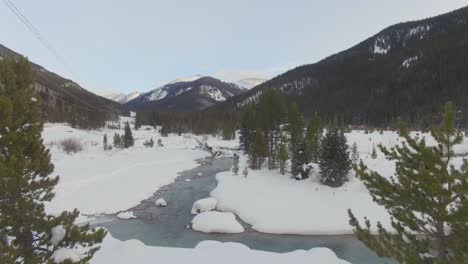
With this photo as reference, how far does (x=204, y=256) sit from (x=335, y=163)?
18.9 metres

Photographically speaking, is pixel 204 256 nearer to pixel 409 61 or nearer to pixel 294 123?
pixel 294 123

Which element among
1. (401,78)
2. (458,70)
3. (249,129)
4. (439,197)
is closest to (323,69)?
(401,78)

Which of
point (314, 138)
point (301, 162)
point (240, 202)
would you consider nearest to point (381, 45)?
point (314, 138)

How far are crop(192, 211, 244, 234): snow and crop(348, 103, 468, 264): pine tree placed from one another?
48.1ft

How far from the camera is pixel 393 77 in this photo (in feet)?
401

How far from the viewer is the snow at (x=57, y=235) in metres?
9.53

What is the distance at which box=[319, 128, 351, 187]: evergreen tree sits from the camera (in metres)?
30.0

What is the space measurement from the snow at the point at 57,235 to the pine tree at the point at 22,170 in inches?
1.1

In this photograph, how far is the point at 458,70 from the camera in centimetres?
9706

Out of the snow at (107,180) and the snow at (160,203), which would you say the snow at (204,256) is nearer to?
the snow at (160,203)

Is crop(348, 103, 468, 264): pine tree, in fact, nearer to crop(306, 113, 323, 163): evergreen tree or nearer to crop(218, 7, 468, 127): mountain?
crop(306, 113, 323, 163): evergreen tree

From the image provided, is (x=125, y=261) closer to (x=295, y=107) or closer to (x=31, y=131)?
(x=31, y=131)

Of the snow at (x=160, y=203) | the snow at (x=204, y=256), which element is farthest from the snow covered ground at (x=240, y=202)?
the snow at (x=160, y=203)

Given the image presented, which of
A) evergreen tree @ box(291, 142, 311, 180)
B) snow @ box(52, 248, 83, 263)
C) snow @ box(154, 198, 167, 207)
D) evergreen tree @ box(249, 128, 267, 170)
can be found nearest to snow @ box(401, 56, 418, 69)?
evergreen tree @ box(249, 128, 267, 170)
